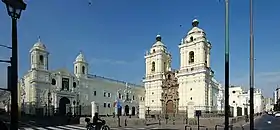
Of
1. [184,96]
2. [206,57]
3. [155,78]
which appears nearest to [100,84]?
[155,78]

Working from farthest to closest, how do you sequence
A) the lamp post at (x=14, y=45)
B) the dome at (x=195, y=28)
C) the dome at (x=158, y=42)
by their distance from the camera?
the dome at (x=158, y=42) < the dome at (x=195, y=28) < the lamp post at (x=14, y=45)

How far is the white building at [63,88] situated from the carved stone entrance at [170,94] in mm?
9704

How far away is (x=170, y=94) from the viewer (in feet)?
210

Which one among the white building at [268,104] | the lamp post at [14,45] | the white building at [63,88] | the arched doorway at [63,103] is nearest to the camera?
the lamp post at [14,45]

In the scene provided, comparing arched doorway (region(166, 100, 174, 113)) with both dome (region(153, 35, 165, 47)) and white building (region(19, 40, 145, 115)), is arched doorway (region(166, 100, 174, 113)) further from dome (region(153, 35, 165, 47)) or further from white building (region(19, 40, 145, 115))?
dome (region(153, 35, 165, 47))

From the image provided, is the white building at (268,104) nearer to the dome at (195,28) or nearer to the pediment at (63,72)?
the dome at (195,28)

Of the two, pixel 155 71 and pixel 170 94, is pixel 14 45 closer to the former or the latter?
pixel 170 94

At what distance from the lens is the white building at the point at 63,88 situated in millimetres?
60750

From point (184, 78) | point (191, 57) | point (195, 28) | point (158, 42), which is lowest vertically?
point (184, 78)

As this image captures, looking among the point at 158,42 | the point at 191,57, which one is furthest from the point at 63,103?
the point at 191,57

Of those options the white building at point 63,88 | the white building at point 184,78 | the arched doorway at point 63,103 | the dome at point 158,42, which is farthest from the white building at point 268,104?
the arched doorway at point 63,103

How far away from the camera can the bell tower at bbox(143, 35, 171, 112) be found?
67500 mm

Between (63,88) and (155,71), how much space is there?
19996 millimetres

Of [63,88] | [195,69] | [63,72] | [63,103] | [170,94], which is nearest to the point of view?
[195,69]
